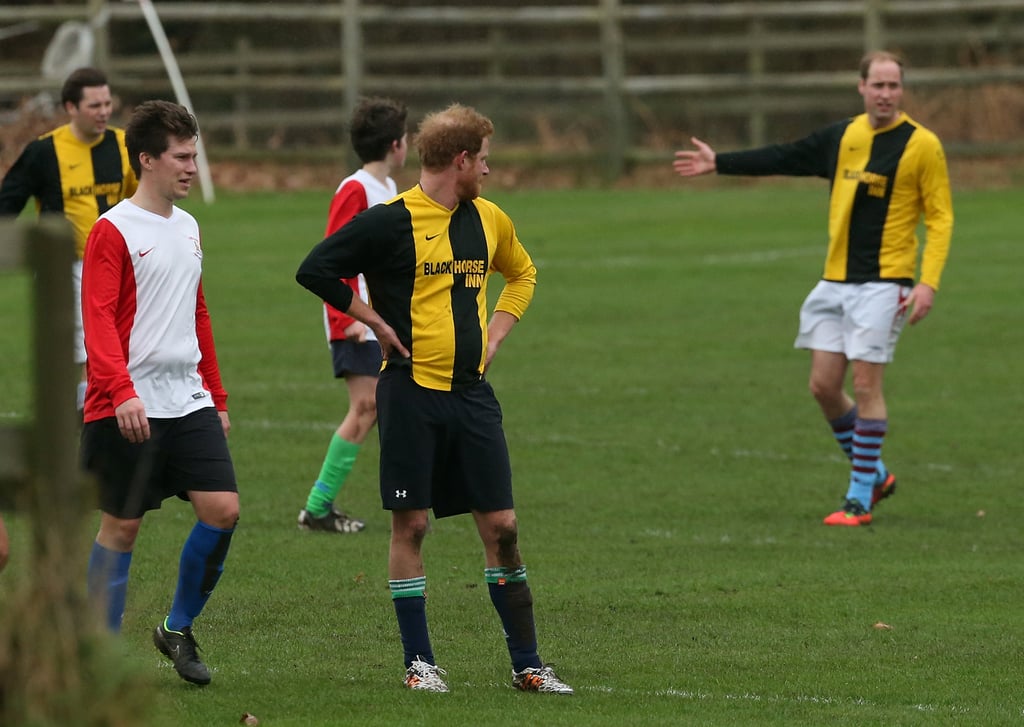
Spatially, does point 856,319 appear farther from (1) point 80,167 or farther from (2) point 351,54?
(2) point 351,54

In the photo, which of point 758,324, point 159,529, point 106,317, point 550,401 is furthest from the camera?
point 758,324

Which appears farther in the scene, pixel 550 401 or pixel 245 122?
pixel 245 122

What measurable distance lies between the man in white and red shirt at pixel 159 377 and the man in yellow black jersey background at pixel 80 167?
407 centimetres

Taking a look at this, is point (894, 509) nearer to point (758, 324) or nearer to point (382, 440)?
point (382, 440)

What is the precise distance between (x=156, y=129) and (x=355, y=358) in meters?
3.48

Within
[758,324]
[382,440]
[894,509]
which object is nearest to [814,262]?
[758,324]

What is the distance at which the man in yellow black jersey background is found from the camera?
34.3 feet

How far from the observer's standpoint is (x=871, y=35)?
28938 mm

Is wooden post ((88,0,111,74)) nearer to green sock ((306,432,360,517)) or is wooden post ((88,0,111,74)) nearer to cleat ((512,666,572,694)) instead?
green sock ((306,432,360,517))

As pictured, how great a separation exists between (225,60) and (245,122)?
1.22 metres

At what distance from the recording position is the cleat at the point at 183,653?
21.2ft

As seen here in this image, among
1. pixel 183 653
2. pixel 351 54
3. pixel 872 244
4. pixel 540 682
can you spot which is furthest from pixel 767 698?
pixel 351 54

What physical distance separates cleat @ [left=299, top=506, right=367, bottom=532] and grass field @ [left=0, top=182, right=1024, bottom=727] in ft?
0.63

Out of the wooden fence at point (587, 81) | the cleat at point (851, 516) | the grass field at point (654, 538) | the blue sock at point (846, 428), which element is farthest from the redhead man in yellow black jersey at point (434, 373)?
the wooden fence at point (587, 81)
